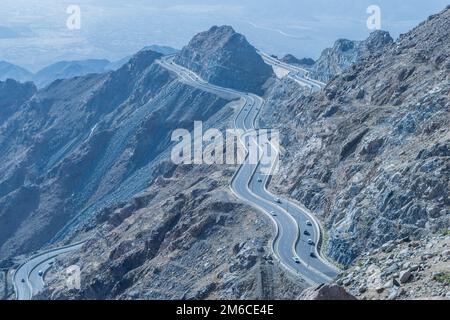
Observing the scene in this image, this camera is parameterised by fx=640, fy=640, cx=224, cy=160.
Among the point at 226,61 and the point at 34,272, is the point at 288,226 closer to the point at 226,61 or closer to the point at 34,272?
the point at 34,272

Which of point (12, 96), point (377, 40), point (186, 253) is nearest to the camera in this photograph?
point (186, 253)

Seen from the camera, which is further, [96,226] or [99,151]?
[99,151]

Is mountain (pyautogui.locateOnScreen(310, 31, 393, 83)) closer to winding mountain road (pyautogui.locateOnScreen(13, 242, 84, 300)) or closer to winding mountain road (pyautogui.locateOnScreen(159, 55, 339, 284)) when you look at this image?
winding mountain road (pyautogui.locateOnScreen(159, 55, 339, 284))

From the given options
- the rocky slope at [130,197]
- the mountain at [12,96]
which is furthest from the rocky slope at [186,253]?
the mountain at [12,96]

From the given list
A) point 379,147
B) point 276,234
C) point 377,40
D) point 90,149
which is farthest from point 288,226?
point 90,149

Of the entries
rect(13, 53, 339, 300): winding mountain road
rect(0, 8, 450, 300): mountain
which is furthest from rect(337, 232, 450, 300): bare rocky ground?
rect(13, 53, 339, 300): winding mountain road

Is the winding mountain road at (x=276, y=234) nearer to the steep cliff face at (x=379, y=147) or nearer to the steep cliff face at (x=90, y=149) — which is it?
the steep cliff face at (x=379, y=147)
